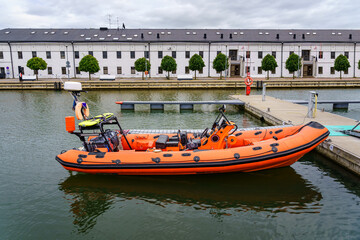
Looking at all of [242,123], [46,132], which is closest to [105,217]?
[46,132]

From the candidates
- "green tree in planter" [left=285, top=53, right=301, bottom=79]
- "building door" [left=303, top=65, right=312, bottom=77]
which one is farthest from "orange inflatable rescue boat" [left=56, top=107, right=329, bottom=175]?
"building door" [left=303, top=65, right=312, bottom=77]

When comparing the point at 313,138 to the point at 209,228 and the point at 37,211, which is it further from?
the point at 37,211

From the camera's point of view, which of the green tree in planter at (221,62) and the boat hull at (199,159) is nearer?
the boat hull at (199,159)

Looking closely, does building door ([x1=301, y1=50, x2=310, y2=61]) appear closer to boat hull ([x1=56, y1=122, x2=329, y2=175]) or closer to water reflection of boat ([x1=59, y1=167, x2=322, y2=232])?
water reflection of boat ([x1=59, y1=167, x2=322, y2=232])

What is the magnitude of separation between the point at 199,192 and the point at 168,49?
39.1 metres

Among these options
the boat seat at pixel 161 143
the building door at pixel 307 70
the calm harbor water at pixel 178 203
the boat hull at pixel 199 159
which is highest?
the building door at pixel 307 70

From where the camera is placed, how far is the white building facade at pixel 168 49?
44188mm

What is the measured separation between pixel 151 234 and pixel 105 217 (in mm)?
1313

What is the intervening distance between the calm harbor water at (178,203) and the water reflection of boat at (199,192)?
24mm

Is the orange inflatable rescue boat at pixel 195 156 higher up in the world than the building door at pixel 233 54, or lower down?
lower down

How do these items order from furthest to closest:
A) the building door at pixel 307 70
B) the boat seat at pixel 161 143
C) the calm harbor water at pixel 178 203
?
the building door at pixel 307 70 → the boat seat at pixel 161 143 → the calm harbor water at pixel 178 203

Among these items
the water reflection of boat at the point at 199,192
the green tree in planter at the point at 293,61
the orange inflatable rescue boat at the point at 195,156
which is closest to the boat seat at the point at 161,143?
the orange inflatable rescue boat at the point at 195,156

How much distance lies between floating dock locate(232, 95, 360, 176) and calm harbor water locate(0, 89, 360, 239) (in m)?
0.35

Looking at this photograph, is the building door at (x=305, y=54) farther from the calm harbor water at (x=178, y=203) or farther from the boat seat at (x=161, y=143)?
the boat seat at (x=161, y=143)
